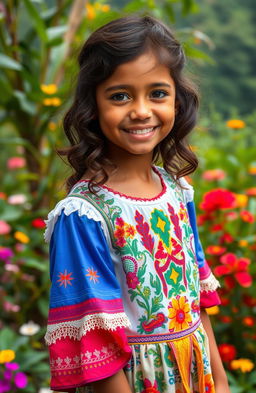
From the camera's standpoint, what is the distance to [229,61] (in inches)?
568

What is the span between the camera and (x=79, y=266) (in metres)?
0.87

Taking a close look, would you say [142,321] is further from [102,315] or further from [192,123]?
[192,123]

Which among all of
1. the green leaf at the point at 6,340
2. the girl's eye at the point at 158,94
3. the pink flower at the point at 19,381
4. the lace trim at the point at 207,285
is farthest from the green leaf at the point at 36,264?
the girl's eye at the point at 158,94

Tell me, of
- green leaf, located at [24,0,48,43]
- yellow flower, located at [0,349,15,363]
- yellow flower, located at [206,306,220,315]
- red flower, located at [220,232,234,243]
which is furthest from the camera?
green leaf, located at [24,0,48,43]

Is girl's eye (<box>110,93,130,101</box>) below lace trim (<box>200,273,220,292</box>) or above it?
above

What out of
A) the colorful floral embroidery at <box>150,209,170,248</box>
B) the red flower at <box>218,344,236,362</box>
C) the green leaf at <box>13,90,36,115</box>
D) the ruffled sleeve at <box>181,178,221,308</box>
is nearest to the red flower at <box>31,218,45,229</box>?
the green leaf at <box>13,90,36,115</box>

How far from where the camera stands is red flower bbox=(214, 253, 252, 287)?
1778 mm

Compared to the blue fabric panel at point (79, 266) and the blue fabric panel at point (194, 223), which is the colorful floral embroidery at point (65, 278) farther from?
the blue fabric panel at point (194, 223)

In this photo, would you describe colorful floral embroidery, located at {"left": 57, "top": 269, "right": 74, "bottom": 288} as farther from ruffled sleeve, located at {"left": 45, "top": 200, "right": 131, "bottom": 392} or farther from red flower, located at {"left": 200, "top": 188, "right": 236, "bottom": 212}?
red flower, located at {"left": 200, "top": 188, "right": 236, "bottom": 212}

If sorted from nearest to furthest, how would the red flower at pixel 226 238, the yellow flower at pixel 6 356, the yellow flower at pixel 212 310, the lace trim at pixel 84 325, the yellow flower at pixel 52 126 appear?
1. the lace trim at pixel 84 325
2. the yellow flower at pixel 6 356
3. the yellow flower at pixel 212 310
4. the red flower at pixel 226 238
5. the yellow flower at pixel 52 126

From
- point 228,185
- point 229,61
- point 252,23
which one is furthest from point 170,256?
point 252,23

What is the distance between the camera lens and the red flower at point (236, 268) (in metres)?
1.78

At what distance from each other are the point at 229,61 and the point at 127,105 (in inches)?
556

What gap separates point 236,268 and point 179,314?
0.86m
